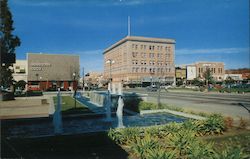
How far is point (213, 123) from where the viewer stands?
10086 mm

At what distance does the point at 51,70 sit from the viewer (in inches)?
2468

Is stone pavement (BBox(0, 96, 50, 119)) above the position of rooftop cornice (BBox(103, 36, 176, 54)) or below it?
below

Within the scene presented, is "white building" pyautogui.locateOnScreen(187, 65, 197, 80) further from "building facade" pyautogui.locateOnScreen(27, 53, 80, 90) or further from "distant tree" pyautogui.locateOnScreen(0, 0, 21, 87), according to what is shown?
"distant tree" pyautogui.locateOnScreen(0, 0, 21, 87)

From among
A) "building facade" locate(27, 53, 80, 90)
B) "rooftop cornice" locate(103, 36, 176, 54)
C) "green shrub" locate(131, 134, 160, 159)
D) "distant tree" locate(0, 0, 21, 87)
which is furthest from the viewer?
"rooftop cornice" locate(103, 36, 176, 54)

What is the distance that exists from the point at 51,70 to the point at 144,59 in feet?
157

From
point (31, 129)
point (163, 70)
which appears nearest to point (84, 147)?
point (31, 129)

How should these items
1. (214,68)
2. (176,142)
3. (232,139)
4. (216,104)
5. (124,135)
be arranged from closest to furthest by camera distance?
1. (176,142)
2. (124,135)
3. (232,139)
4. (216,104)
5. (214,68)

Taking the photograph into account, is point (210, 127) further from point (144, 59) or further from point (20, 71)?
point (144, 59)

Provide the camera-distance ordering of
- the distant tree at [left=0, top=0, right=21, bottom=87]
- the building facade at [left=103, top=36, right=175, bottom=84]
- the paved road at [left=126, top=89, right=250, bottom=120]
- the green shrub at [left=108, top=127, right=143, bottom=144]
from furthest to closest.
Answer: the building facade at [left=103, top=36, right=175, bottom=84] → the distant tree at [left=0, top=0, right=21, bottom=87] → the paved road at [left=126, top=89, right=250, bottom=120] → the green shrub at [left=108, top=127, right=143, bottom=144]

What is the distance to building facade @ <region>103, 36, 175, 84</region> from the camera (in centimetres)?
9988

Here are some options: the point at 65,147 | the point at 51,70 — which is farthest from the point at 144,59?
the point at 65,147

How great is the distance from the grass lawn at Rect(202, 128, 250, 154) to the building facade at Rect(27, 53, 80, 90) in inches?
2013

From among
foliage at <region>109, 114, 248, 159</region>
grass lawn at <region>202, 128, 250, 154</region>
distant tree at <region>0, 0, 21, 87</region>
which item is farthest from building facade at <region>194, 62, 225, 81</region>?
foliage at <region>109, 114, 248, 159</region>

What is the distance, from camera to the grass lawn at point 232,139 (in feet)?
26.5
